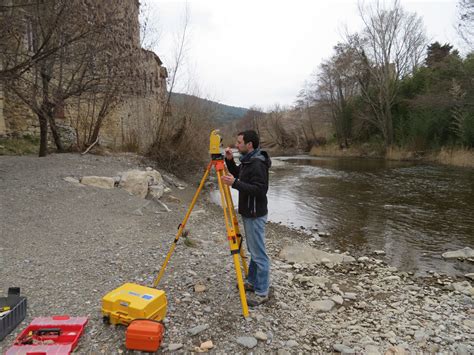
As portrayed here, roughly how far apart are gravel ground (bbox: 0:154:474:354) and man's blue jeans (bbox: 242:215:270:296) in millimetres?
239

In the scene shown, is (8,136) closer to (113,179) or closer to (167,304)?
(113,179)

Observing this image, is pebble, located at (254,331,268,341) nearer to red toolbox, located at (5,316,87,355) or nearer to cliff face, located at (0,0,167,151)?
red toolbox, located at (5,316,87,355)

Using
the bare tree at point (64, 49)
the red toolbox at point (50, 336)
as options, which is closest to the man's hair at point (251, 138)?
the red toolbox at point (50, 336)

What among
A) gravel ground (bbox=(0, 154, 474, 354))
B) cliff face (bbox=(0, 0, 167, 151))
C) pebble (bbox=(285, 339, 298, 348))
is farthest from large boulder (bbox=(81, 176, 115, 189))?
pebble (bbox=(285, 339, 298, 348))

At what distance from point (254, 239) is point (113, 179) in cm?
645

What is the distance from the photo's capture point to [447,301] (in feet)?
15.5

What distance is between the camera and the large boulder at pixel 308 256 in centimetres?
616

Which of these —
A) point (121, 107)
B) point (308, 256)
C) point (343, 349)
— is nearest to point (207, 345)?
point (343, 349)

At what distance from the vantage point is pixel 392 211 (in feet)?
36.0

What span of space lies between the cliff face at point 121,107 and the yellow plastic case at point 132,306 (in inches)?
299

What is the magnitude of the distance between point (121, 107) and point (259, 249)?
1497 centimetres

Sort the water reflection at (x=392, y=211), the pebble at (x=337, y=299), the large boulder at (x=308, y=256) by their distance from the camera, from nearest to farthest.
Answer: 1. the pebble at (x=337, y=299)
2. the large boulder at (x=308, y=256)
3. the water reflection at (x=392, y=211)

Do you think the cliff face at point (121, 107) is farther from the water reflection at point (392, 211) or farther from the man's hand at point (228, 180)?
the man's hand at point (228, 180)

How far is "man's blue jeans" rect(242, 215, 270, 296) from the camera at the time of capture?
3842mm
